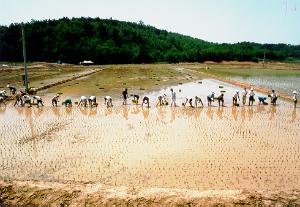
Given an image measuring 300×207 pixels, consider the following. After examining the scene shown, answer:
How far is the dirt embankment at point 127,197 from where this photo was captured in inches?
368

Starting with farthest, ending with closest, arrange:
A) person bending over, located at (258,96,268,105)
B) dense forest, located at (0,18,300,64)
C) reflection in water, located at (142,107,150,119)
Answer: dense forest, located at (0,18,300,64) < person bending over, located at (258,96,268,105) < reflection in water, located at (142,107,150,119)

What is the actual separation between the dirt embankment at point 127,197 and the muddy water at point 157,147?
3.08 ft

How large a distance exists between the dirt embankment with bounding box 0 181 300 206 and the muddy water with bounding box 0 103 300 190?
938 mm

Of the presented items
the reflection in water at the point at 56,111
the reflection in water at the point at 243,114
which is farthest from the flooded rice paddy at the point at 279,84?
the reflection in water at the point at 56,111

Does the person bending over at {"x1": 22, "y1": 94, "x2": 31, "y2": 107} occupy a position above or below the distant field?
below

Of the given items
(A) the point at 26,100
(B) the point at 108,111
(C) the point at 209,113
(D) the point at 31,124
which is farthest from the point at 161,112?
(A) the point at 26,100

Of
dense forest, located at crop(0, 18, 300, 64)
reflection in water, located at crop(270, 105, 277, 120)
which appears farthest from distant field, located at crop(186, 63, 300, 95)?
dense forest, located at crop(0, 18, 300, 64)

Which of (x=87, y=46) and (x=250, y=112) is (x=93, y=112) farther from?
(x=87, y=46)

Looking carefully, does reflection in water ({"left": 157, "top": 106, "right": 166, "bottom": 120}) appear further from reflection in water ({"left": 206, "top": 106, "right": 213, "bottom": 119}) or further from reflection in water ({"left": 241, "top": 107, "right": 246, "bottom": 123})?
reflection in water ({"left": 241, "top": 107, "right": 246, "bottom": 123})

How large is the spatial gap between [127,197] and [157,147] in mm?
5389

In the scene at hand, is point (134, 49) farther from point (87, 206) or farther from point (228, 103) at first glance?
point (87, 206)

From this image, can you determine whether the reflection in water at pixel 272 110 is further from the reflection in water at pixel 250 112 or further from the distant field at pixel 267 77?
the distant field at pixel 267 77

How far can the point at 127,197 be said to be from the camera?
31.3ft

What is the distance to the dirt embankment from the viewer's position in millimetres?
9344
